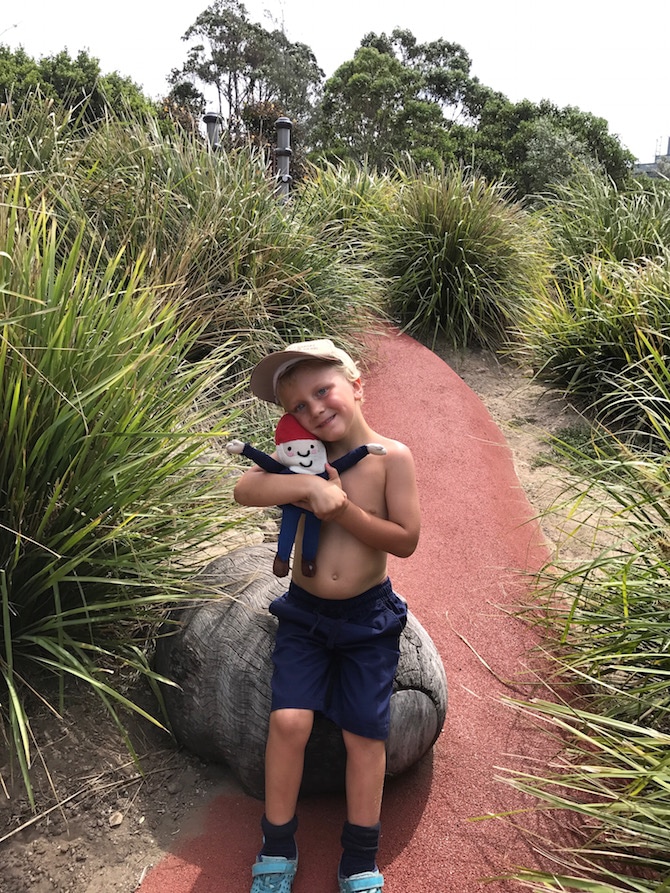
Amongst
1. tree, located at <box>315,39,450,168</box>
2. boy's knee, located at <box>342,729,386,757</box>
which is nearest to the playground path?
boy's knee, located at <box>342,729,386,757</box>

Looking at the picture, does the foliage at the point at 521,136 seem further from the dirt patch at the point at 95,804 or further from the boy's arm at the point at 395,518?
the dirt patch at the point at 95,804

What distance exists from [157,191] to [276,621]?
12.0ft

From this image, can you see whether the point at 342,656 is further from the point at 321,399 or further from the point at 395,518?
the point at 321,399

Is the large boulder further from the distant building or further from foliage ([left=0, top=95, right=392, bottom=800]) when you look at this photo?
the distant building

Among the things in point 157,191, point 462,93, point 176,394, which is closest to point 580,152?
point 462,93

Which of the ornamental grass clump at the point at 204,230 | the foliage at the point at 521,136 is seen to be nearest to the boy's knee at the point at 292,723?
the ornamental grass clump at the point at 204,230

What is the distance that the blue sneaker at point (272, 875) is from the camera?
6.31 ft

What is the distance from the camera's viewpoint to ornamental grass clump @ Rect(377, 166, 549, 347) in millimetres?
6965

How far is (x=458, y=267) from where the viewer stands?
7.05 m

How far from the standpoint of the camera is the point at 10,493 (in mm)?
2160

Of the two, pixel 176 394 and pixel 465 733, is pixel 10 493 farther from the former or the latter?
pixel 465 733

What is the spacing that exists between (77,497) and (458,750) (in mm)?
1547

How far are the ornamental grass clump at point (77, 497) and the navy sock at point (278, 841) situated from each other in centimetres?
49

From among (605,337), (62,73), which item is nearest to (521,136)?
(62,73)
